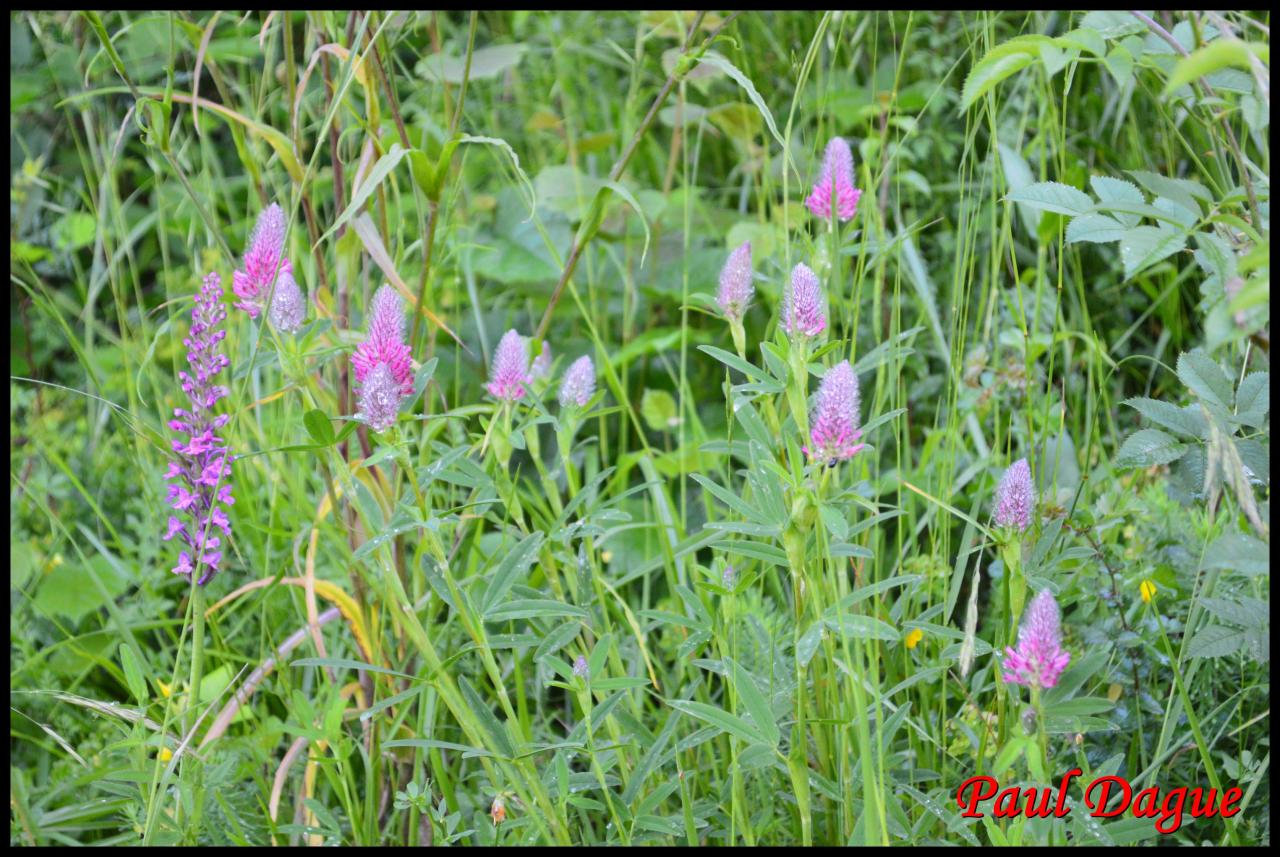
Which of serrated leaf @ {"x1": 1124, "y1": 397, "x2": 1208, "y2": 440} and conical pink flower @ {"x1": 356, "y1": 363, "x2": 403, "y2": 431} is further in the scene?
serrated leaf @ {"x1": 1124, "y1": 397, "x2": 1208, "y2": 440}

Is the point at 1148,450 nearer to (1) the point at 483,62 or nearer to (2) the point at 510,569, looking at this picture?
(2) the point at 510,569

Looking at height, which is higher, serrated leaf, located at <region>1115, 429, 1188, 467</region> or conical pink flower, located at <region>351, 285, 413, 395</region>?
conical pink flower, located at <region>351, 285, 413, 395</region>

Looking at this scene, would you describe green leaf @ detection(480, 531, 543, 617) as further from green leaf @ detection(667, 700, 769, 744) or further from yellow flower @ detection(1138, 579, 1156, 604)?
yellow flower @ detection(1138, 579, 1156, 604)

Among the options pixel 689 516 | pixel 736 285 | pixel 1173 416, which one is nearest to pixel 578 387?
pixel 736 285

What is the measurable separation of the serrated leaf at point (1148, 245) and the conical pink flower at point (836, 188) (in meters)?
0.35

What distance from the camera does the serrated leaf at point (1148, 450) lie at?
94cm

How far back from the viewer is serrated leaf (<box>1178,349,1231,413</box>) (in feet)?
3.01

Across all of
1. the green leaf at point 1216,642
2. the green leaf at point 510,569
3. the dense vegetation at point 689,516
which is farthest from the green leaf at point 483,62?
the green leaf at point 1216,642

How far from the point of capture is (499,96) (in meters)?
2.87

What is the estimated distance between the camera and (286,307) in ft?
3.24

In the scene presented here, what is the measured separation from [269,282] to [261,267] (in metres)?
0.01

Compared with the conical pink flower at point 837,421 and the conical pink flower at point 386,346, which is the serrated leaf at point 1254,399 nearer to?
the conical pink flower at point 837,421

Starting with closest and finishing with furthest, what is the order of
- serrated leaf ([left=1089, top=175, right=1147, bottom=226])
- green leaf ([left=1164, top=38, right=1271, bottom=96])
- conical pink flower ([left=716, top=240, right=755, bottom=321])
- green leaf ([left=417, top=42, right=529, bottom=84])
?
green leaf ([left=1164, top=38, right=1271, bottom=96])
serrated leaf ([left=1089, top=175, right=1147, bottom=226])
conical pink flower ([left=716, top=240, right=755, bottom=321])
green leaf ([left=417, top=42, right=529, bottom=84])

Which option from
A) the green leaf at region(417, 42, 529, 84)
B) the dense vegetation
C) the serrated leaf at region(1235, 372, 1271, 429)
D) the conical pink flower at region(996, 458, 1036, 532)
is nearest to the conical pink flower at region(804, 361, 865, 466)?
the dense vegetation
